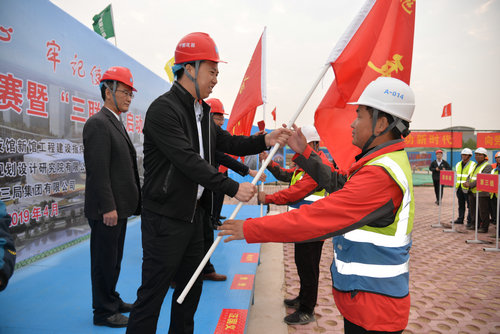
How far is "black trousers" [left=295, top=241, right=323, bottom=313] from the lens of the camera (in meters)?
3.07

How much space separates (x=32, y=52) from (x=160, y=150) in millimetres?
3369

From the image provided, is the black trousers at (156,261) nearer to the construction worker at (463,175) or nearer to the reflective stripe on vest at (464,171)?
the reflective stripe on vest at (464,171)

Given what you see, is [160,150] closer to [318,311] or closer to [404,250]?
[404,250]

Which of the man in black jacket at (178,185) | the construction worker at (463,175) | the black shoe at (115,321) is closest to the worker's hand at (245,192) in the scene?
the man in black jacket at (178,185)

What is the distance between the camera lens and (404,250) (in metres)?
1.42

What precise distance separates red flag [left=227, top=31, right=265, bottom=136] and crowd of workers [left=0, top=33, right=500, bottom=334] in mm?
1379

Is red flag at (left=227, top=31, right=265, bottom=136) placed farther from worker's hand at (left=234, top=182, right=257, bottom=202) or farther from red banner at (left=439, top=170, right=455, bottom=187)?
red banner at (left=439, top=170, right=455, bottom=187)

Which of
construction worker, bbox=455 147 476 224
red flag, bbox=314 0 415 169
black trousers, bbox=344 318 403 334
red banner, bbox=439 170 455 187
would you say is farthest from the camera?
construction worker, bbox=455 147 476 224

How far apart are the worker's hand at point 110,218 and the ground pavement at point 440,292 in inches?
68.4

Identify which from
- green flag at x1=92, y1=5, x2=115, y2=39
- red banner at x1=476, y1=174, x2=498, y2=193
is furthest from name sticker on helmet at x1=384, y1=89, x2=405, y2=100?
green flag at x1=92, y1=5, x2=115, y2=39

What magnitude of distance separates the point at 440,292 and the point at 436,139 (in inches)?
559

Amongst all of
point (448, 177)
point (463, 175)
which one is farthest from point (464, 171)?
point (448, 177)

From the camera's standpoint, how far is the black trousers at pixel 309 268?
307cm

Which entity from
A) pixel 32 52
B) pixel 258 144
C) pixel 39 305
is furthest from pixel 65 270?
pixel 258 144
